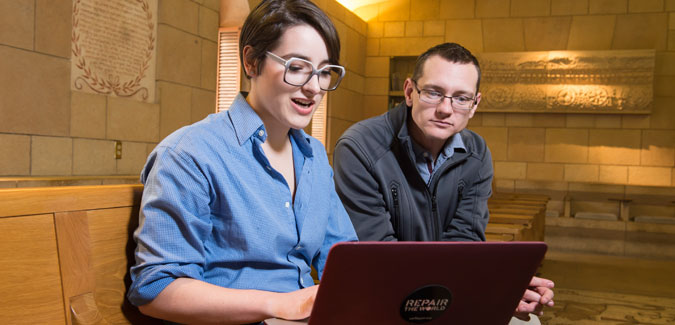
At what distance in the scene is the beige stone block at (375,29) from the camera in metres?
10.3

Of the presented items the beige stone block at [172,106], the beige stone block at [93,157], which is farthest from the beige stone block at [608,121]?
the beige stone block at [93,157]

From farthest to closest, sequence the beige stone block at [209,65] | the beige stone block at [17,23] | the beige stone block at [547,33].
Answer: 1. the beige stone block at [547,33]
2. the beige stone block at [209,65]
3. the beige stone block at [17,23]

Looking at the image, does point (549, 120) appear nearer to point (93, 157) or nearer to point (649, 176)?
point (649, 176)

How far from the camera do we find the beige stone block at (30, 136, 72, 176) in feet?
14.2

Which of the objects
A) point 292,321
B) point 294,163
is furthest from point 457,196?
point 292,321

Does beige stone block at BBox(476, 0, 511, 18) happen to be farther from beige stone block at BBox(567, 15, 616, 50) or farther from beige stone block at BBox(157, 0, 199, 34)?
beige stone block at BBox(157, 0, 199, 34)

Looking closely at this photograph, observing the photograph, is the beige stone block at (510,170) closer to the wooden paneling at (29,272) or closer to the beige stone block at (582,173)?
the beige stone block at (582,173)

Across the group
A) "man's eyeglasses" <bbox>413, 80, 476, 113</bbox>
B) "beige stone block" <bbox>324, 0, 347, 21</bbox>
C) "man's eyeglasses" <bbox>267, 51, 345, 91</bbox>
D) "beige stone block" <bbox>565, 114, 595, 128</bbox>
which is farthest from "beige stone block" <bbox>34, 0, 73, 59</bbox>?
"beige stone block" <bbox>565, 114, 595, 128</bbox>

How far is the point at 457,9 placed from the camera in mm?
9883

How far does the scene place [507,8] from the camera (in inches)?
381

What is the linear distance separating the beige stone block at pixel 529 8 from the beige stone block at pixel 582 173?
8.35 ft

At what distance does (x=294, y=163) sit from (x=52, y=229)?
22.6 inches

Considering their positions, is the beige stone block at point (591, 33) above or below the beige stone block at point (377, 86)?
above

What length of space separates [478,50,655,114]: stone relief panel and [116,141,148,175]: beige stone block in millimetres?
5993
